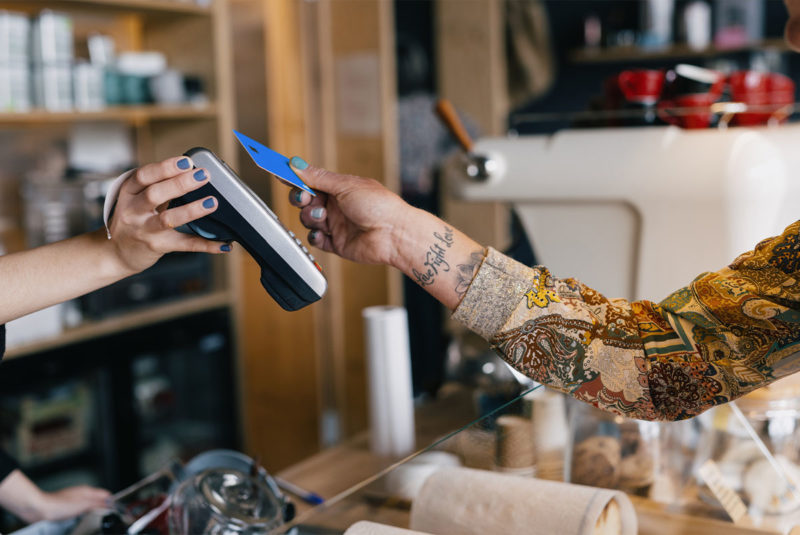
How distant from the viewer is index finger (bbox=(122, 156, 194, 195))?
0.78 meters

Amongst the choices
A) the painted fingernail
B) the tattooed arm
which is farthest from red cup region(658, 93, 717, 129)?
the painted fingernail

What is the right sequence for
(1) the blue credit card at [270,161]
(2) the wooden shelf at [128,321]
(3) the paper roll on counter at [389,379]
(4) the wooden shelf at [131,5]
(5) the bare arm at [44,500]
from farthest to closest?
(4) the wooden shelf at [131,5]
(2) the wooden shelf at [128,321]
(3) the paper roll on counter at [389,379]
(5) the bare arm at [44,500]
(1) the blue credit card at [270,161]

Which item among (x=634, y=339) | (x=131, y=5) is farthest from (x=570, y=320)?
(x=131, y=5)

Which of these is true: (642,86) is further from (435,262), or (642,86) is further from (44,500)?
(44,500)

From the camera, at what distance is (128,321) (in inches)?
102

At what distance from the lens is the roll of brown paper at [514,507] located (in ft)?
2.65

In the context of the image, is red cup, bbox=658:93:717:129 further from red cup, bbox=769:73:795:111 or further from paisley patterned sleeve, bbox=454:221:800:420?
paisley patterned sleeve, bbox=454:221:800:420

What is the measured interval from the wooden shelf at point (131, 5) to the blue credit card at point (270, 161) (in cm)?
199

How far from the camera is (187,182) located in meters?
0.77

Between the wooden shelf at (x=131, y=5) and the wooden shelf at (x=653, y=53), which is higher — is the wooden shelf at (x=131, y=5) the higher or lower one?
the higher one

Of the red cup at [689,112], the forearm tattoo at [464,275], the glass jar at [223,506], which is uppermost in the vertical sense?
the red cup at [689,112]

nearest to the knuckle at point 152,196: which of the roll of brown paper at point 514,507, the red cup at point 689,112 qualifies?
→ the roll of brown paper at point 514,507

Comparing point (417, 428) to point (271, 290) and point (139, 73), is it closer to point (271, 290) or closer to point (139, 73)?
point (271, 290)

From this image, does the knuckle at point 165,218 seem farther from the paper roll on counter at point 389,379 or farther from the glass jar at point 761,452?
the glass jar at point 761,452
